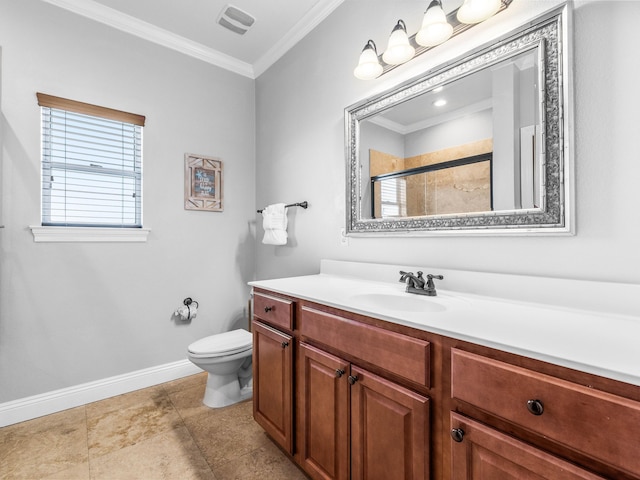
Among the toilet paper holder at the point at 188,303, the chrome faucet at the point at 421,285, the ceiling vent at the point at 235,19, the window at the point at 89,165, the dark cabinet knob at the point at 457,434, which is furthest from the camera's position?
the toilet paper holder at the point at 188,303

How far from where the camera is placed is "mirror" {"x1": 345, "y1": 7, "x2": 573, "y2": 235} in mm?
1103

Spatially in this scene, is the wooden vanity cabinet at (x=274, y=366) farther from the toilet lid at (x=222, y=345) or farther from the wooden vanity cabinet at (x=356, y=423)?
the toilet lid at (x=222, y=345)

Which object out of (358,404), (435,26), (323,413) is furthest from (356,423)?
(435,26)

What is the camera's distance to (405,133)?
161 centimetres

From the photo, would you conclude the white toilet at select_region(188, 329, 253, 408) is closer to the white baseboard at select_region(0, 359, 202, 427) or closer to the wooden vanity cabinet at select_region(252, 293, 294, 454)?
the wooden vanity cabinet at select_region(252, 293, 294, 454)

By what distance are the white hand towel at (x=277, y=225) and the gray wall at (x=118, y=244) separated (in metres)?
0.55

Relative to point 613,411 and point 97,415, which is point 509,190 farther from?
point 97,415

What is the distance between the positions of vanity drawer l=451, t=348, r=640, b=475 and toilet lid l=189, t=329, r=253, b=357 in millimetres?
1528

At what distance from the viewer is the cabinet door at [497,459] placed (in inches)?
25.4

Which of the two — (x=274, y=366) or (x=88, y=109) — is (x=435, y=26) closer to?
(x=274, y=366)

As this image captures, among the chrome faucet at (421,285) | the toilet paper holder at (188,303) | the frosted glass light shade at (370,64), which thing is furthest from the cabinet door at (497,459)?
the toilet paper holder at (188,303)

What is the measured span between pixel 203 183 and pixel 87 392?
174 centimetres

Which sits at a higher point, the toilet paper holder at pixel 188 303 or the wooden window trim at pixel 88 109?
the wooden window trim at pixel 88 109

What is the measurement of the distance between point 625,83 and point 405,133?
833 millimetres
